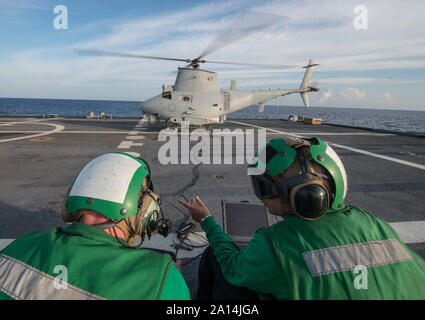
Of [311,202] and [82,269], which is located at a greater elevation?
[311,202]

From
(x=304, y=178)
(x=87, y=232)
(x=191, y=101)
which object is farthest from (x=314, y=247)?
(x=191, y=101)

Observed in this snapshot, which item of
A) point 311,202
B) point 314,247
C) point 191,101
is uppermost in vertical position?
point 191,101

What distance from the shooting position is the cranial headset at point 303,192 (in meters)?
1.49

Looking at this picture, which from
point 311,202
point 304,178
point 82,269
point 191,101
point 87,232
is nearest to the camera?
point 82,269

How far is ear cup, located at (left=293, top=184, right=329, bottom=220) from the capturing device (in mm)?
1486

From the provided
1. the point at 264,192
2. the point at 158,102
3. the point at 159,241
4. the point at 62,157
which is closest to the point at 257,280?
the point at 264,192

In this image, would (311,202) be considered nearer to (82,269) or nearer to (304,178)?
(304,178)

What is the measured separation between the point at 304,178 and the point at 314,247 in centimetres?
45

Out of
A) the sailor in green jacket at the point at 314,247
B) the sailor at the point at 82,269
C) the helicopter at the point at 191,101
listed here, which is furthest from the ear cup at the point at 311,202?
the helicopter at the point at 191,101

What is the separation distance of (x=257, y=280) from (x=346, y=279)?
50 cm

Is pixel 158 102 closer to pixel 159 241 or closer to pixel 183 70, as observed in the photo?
pixel 183 70

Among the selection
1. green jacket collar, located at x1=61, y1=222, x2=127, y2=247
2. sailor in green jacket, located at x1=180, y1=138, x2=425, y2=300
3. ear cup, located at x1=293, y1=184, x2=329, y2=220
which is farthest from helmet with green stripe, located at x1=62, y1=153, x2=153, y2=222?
ear cup, located at x1=293, y1=184, x2=329, y2=220

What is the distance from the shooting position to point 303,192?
5.08ft

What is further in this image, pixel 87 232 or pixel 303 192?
pixel 303 192
